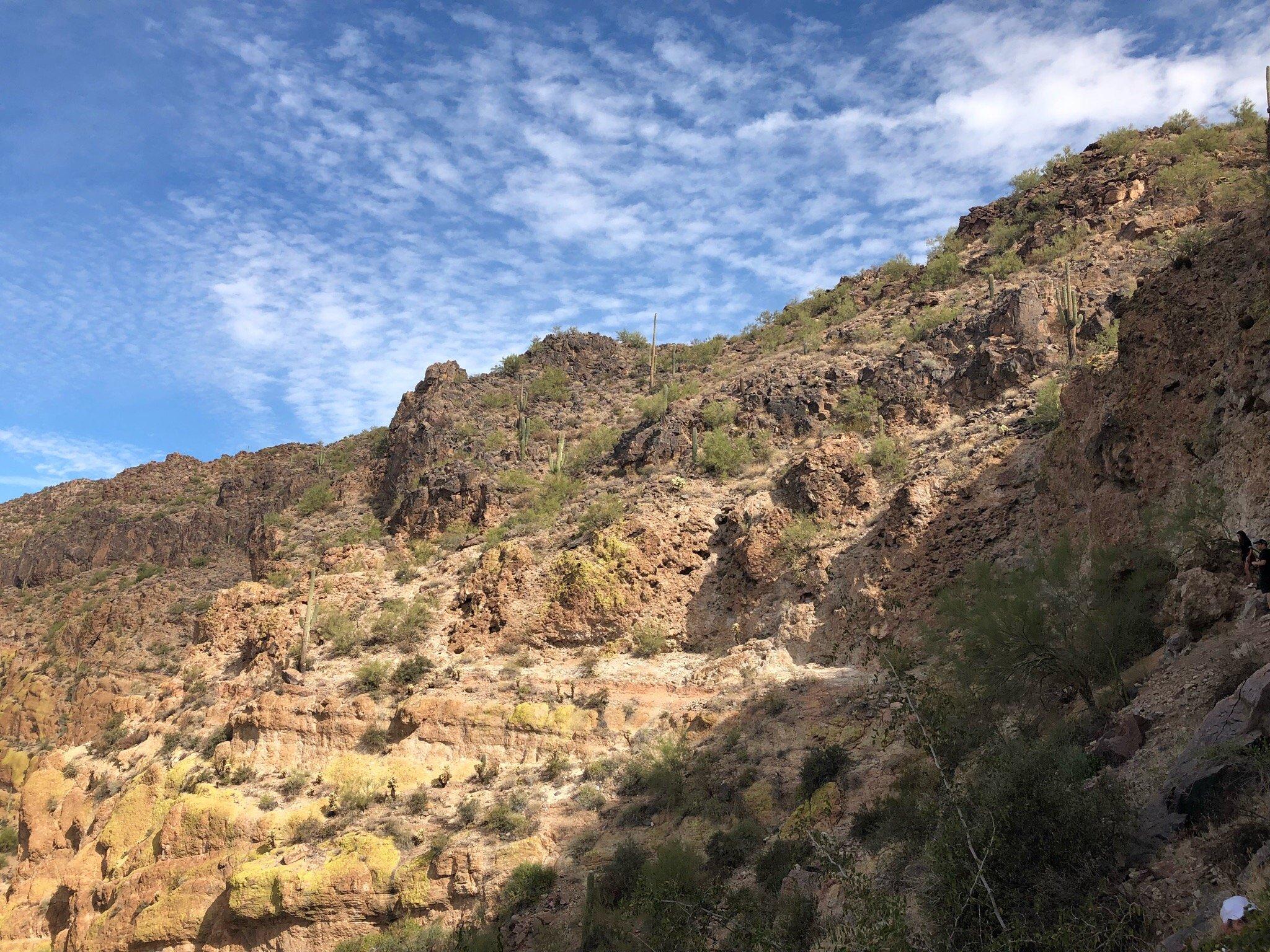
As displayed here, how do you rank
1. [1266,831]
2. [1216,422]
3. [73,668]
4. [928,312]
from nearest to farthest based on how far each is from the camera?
[1266,831] → [1216,422] → [73,668] → [928,312]

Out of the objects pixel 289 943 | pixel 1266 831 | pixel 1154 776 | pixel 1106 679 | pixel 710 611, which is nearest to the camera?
pixel 1266 831

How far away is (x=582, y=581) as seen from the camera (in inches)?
931

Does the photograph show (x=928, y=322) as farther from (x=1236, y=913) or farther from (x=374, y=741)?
(x=1236, y=913)

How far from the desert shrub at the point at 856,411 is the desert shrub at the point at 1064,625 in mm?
14138

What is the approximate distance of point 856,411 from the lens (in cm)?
2803

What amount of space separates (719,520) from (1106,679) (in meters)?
14.5

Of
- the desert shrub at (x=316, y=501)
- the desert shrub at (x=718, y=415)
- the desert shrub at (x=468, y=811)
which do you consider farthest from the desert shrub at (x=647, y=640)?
the desert shrub at (x=316, y=501)

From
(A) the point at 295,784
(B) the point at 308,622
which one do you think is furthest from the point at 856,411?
(A) the point at 295,784

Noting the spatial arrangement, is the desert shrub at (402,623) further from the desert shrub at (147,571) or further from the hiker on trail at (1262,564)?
the hiker on trail at (1262,564)

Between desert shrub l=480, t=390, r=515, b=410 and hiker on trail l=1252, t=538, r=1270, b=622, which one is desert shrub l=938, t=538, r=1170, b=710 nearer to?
hiker on trail l=1252, t=538, r=1270, b=622

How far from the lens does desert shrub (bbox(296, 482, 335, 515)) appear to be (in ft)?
117

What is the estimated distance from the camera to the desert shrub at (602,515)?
25.7 meters

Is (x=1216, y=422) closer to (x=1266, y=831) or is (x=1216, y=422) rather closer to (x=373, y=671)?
(x=1266, y=831)

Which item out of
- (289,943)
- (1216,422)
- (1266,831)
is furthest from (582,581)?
(1266,831)
